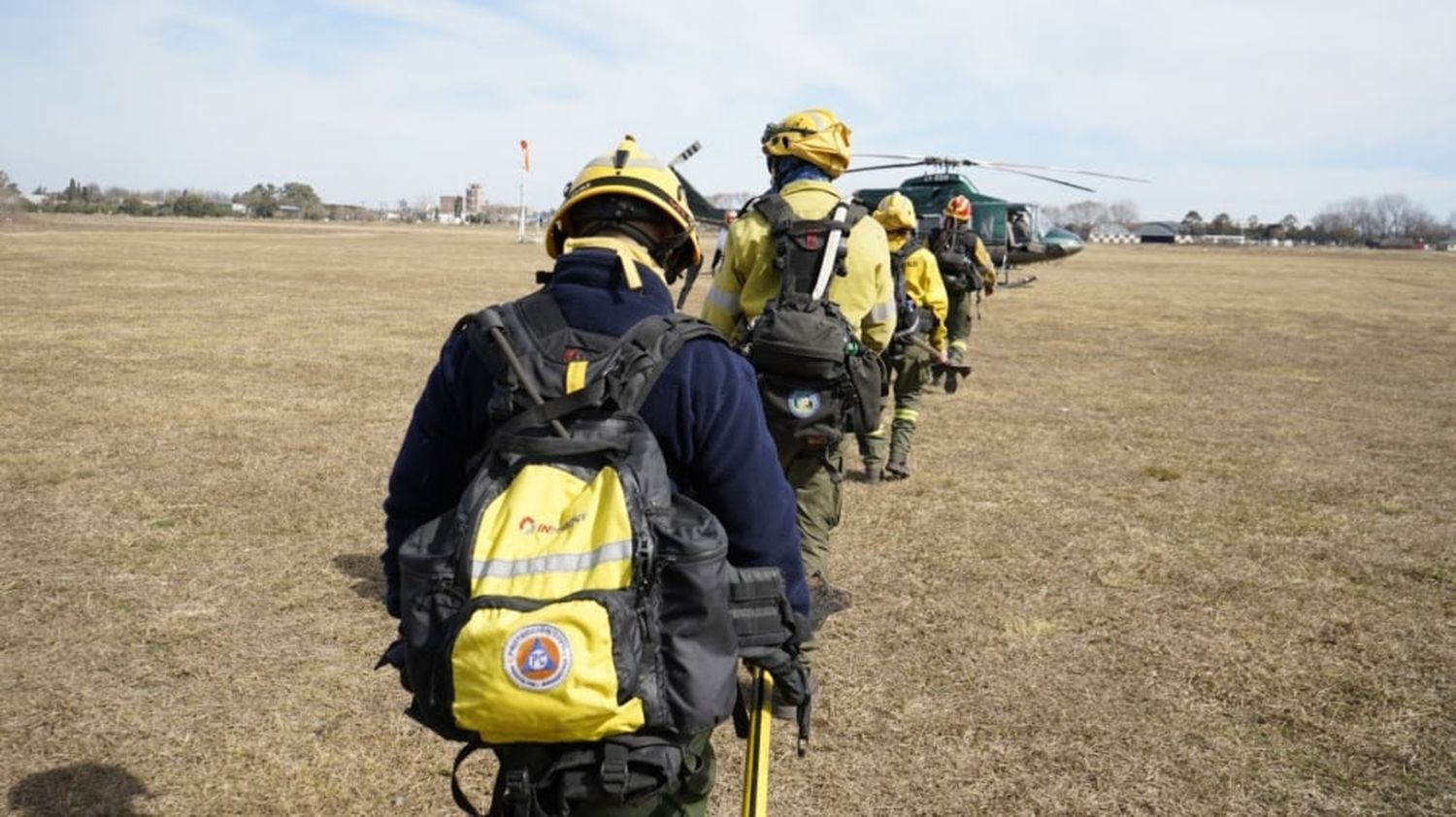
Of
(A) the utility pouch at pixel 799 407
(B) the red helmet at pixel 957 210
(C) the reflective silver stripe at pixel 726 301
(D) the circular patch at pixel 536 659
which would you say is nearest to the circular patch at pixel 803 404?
(A) the utility pouch at pixel 799 407

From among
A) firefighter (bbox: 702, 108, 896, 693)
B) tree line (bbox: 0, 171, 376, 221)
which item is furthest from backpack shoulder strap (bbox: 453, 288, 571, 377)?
tree line (bbox: 0, 171, 376, 221)

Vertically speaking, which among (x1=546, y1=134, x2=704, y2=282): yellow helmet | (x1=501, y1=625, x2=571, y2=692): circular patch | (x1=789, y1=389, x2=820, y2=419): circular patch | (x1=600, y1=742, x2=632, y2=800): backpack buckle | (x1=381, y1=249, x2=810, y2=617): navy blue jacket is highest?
(x1=546, y1=134, x2=704, y2=282): yellow helmet

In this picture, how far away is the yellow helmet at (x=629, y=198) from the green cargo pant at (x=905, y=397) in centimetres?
570

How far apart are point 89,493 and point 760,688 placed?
6.36 m

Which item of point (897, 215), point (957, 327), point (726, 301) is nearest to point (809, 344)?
point (726, 301)

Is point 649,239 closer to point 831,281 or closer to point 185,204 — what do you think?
point 831,281

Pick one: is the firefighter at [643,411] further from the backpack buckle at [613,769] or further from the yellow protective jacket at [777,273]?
the yellow protective jacket at [777,273]

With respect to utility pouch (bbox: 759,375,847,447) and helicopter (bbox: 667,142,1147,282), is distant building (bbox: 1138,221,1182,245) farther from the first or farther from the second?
utility pouch (bbox: 759,375,847,447)

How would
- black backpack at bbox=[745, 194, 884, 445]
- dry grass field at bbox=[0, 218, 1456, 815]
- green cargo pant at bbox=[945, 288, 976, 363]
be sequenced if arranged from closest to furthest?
1. dry grass field at bbox=[0, 218, 1456, 815]
2. black backpack at bbox=[745, 194, 884, 445]
3. green cargo pant at bbox=[945, 288, 976, 363]

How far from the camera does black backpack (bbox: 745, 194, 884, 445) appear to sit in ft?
13.5

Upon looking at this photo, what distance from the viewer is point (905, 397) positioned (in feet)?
27.2

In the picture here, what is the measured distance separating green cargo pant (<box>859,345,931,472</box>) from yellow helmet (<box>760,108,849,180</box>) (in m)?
3.54

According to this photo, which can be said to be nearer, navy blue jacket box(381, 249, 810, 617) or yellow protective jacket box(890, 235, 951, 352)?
navy blue jacket box(381, 249, 810, 617)

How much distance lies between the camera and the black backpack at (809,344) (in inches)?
162
